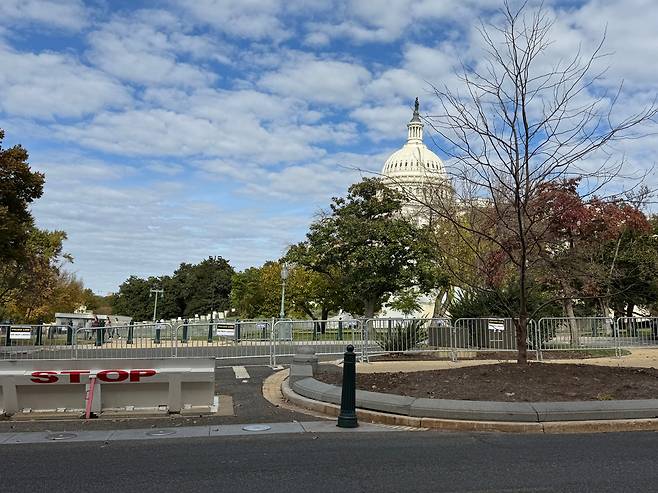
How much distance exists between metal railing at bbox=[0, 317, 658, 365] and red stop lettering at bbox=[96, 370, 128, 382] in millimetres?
7701

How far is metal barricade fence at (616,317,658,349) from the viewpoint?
2128 cm

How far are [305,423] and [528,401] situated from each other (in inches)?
139

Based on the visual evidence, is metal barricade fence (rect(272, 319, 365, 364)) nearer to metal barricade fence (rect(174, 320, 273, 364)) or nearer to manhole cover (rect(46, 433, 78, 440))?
metal barricade fence (rect(174, 320, 273, 364))

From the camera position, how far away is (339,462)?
275 inches

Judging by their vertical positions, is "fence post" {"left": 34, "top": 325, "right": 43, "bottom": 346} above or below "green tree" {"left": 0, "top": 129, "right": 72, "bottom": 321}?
below

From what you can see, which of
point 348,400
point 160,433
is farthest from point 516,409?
point 160,433

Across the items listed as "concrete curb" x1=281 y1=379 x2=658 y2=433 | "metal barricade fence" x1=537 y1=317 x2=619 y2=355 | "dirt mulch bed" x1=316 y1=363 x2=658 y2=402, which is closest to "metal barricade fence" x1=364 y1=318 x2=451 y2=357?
"metal barricade fence" x1=537 y1=317 x2=619 y2=355

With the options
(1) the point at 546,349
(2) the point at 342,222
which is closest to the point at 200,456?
(1) the point at 546,349

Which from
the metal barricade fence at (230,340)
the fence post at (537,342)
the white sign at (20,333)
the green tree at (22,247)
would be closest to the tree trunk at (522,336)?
the fence post at (537,342)

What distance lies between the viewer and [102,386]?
33.0 feet

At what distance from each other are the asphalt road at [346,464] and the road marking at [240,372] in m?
6.31

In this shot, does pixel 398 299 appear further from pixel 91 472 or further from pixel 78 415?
pixel 91 472

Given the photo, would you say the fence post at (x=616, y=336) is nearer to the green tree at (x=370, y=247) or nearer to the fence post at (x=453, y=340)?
the fence post at (x=453, y=340)

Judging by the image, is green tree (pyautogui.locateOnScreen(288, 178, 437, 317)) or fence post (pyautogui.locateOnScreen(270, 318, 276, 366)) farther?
green tree (pyautogui.locateOnScreen(288, 178, 437, 317))
